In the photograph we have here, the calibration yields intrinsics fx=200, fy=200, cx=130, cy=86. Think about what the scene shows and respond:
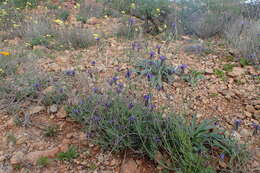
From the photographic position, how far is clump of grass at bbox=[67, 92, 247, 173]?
54.9 inches

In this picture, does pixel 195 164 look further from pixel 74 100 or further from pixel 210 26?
pixel 210 26

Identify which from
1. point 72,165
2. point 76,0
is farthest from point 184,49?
point 76,0

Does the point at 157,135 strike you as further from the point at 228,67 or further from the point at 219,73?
the point at 228,67

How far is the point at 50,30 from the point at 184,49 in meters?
2.61

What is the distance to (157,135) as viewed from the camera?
5.09 ft

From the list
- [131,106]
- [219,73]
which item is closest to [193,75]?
[219,73]

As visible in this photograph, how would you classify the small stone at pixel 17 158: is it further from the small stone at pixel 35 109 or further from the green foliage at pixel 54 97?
the green foliage at pixel 54 97

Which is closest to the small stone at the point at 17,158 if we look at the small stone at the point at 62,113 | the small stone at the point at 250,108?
the small stone at the point at 62,113

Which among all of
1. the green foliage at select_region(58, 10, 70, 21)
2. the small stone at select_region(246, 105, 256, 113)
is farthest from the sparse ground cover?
the green foliage at select_region(58, 10, 70, 21)

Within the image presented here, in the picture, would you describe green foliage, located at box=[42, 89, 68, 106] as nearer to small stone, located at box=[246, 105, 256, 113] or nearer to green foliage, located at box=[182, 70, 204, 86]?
green foliage, located at box=[182, 70, 204, 86]

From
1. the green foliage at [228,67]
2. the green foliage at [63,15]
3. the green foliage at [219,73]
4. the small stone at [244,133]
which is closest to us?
the small stone at [244,133]

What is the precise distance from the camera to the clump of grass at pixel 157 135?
1396 millimetres

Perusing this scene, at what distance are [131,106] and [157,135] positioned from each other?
12.0 inches

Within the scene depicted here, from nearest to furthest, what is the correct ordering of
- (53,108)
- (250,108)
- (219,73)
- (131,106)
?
(131,106)
(250,108)
(53,108)
(219,73)
